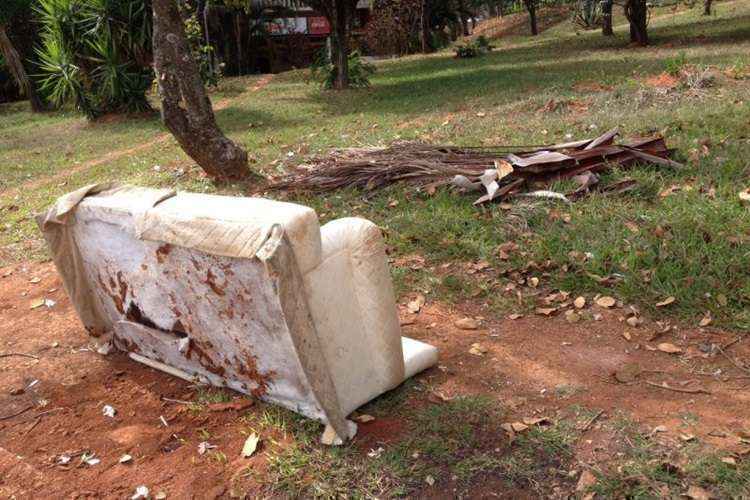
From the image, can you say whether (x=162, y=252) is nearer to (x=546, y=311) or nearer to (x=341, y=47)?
(x=546, y=311)

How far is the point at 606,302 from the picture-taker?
388cm

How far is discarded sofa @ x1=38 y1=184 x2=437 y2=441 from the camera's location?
8.17ft

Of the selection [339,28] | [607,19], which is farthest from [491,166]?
[607,19]

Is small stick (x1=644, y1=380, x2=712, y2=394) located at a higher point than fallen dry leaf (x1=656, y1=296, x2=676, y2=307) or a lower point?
lower

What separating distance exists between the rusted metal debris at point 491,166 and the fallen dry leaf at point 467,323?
5.16 ft

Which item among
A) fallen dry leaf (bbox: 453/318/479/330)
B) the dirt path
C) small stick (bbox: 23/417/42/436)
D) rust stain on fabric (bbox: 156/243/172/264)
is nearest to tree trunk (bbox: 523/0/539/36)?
the dirt path

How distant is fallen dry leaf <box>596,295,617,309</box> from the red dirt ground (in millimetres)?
55

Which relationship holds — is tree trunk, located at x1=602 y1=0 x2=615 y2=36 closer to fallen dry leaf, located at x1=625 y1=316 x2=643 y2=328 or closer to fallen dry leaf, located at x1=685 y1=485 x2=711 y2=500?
fallen dry leaf, located at x1=625 y1=316 x2=643 y2=328

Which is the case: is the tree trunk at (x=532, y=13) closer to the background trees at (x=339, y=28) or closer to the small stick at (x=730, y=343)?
the background trees at (x=339, y=28)

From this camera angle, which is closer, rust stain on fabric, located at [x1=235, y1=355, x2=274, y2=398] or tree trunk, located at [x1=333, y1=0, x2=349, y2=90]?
A: rust stain on fabric, located at [x1=235, y1=355, x2=274, y2=398]

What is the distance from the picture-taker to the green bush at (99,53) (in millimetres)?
12648

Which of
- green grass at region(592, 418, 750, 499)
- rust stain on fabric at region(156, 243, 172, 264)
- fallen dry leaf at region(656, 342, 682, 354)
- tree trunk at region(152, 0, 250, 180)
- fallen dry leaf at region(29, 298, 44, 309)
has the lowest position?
green grass at region(592, 418, 750, 499)

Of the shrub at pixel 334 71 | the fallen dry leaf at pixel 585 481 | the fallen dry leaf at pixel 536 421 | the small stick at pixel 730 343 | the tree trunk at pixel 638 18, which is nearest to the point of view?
the fallen dry leaf at pixel 585 481

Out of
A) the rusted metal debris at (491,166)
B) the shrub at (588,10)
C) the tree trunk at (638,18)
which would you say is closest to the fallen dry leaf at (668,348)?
the rusted metal debris at (491,166)
